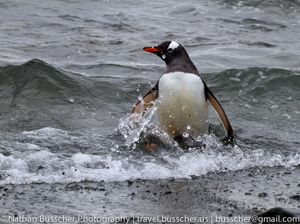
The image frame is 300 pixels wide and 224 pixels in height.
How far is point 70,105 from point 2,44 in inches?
123

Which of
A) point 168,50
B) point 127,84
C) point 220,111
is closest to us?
point 168,50

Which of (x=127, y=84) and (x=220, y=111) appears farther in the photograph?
(x=127, y=84)

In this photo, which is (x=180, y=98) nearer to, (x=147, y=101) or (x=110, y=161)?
(x=147, y=101)

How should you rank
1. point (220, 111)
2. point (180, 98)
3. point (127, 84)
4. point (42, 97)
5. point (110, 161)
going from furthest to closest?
point (127, 84) < point (42, 97) < point (220, 111) < point (180, 98) < point (110, 161)

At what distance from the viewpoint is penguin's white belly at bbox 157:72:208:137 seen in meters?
4.77

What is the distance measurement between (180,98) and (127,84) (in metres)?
2.56

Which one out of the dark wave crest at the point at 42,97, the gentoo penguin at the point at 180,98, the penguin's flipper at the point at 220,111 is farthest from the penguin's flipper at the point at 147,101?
the dark wave crest at the point at 42,97

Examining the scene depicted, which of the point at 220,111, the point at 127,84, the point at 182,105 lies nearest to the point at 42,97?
the point at 127,84

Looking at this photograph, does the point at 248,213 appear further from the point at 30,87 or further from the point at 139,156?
the point at 30,87

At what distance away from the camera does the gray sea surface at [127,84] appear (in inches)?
161

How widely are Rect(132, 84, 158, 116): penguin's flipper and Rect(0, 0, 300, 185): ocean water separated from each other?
0.17m

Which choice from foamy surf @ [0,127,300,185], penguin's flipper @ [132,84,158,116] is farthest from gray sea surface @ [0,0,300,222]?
penguin's flipper @ [132,84,158,116]

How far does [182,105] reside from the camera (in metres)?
4.83

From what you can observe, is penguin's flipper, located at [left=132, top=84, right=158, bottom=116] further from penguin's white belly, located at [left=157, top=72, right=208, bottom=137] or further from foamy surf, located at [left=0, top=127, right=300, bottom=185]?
foamy surf, located at [left=0, top=127, right=300, bottom=185]
